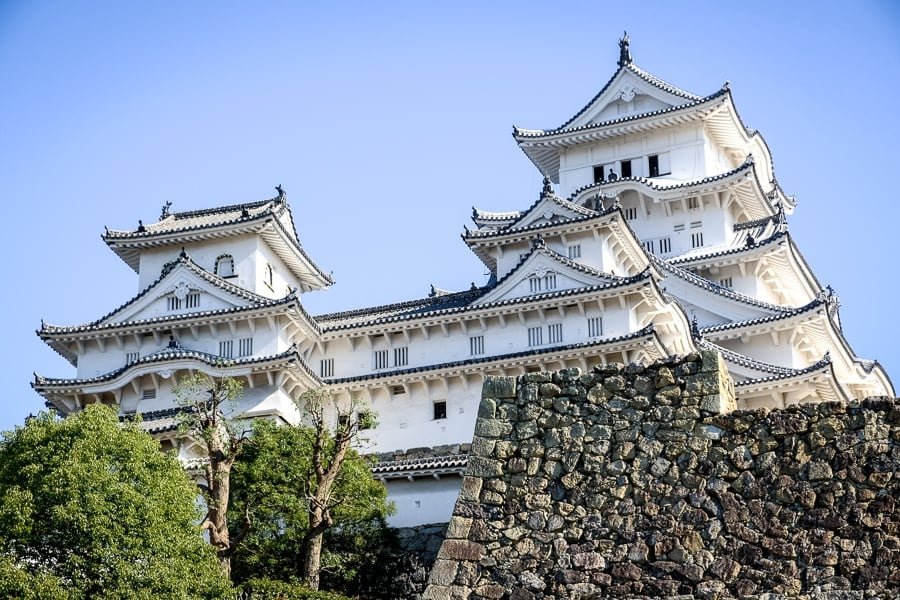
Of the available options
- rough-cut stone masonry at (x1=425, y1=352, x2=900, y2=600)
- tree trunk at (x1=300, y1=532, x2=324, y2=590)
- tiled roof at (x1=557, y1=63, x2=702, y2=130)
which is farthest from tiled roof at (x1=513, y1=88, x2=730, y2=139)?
rough-cut stone masonry at (x1=425, y1=352, x2=900, y2=600)

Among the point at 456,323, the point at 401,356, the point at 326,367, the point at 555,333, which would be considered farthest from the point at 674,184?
the point at 326,367

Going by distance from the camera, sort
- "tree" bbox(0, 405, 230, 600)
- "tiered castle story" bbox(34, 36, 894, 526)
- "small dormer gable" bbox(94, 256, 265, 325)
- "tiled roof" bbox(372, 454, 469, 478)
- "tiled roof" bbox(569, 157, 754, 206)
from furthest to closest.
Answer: "tiled roof" bbox(569, 157, 754, 206) < "small dormer gable" bbox(94, 256, 265, 325) < "tiered castle story" bbox(34, 36, 894, 526) < "tiled roof" bbox(372, 454, 469, 478) < "tree" bbox(0, 405, 230, 600)

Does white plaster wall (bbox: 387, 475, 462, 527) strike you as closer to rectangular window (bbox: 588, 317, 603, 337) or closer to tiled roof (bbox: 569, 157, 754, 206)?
rectangular window (bbox: 588, 317, 603, 337)

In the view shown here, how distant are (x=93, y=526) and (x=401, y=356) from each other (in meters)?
23.3

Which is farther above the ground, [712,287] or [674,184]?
[674,184]

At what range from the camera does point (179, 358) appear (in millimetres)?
45625

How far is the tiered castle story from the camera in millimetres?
44906

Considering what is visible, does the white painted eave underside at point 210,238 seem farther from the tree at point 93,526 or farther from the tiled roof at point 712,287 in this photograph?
the tree at point 93,526

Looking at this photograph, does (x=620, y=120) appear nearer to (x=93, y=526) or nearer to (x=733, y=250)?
(x=733, y=250)

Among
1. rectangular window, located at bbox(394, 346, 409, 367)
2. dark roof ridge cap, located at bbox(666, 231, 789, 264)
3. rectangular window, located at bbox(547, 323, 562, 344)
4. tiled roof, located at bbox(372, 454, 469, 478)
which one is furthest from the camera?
dark roof ridge cap, located at bbox(666, 231, 789, 264)

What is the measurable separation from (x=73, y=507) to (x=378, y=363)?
76.4 feet

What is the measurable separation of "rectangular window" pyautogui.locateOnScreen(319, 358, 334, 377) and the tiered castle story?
0.18 feet

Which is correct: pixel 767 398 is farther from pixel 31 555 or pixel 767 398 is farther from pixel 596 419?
pixel 596 419

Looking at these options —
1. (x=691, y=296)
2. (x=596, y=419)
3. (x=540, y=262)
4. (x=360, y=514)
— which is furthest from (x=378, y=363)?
(x=596, y=419)
